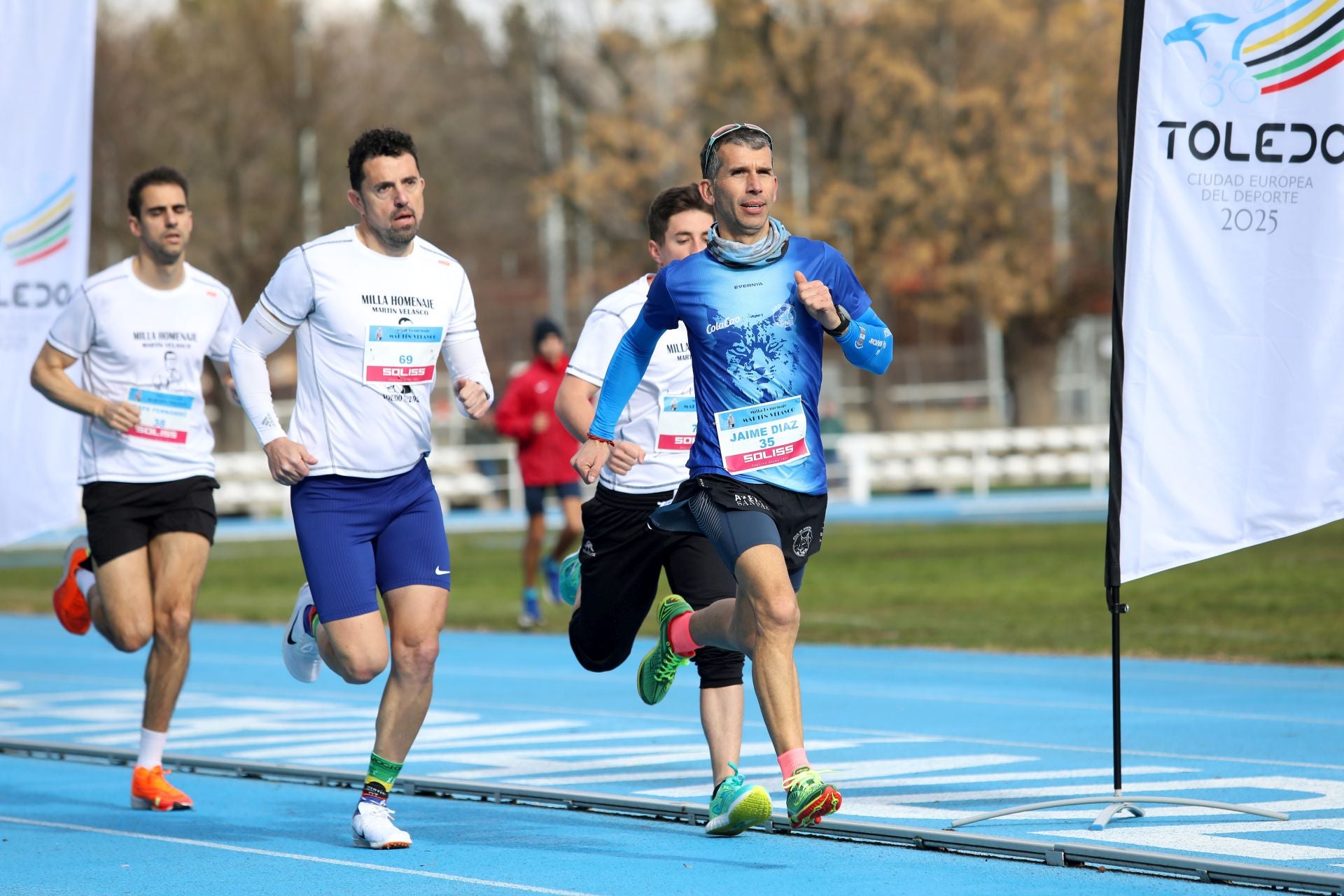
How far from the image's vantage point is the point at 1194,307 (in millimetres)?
7027

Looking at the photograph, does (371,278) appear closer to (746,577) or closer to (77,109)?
(746,577)

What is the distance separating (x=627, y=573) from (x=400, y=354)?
49.2 inches

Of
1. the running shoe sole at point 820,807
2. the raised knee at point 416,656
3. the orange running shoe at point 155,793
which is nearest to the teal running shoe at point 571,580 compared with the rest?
the raised knee at point 416,656

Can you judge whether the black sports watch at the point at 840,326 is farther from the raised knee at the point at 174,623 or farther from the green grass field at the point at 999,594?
the green grass field at the point at 999,594

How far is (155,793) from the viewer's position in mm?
8023

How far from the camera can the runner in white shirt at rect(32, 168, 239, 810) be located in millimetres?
8430

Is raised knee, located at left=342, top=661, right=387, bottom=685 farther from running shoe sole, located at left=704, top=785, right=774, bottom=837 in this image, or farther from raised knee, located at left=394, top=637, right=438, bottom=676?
running shoe sole, located at left=704, top=785, right=774, bottom=837

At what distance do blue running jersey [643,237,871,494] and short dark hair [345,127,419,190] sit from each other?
1169mm

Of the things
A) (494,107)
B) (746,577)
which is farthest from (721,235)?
(494,107)

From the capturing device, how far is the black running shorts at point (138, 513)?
333 inches

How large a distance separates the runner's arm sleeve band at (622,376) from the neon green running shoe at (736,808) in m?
1.33

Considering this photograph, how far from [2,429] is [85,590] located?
139 centimetres

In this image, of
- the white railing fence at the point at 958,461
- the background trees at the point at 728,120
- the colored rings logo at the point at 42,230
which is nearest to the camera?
the colored rings logo at the point at 42,230

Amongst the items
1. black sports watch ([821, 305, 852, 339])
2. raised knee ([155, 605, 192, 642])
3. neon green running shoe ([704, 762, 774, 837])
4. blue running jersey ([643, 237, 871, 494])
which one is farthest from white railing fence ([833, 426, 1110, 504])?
black sports watch ([821, 305, 852, 339])
